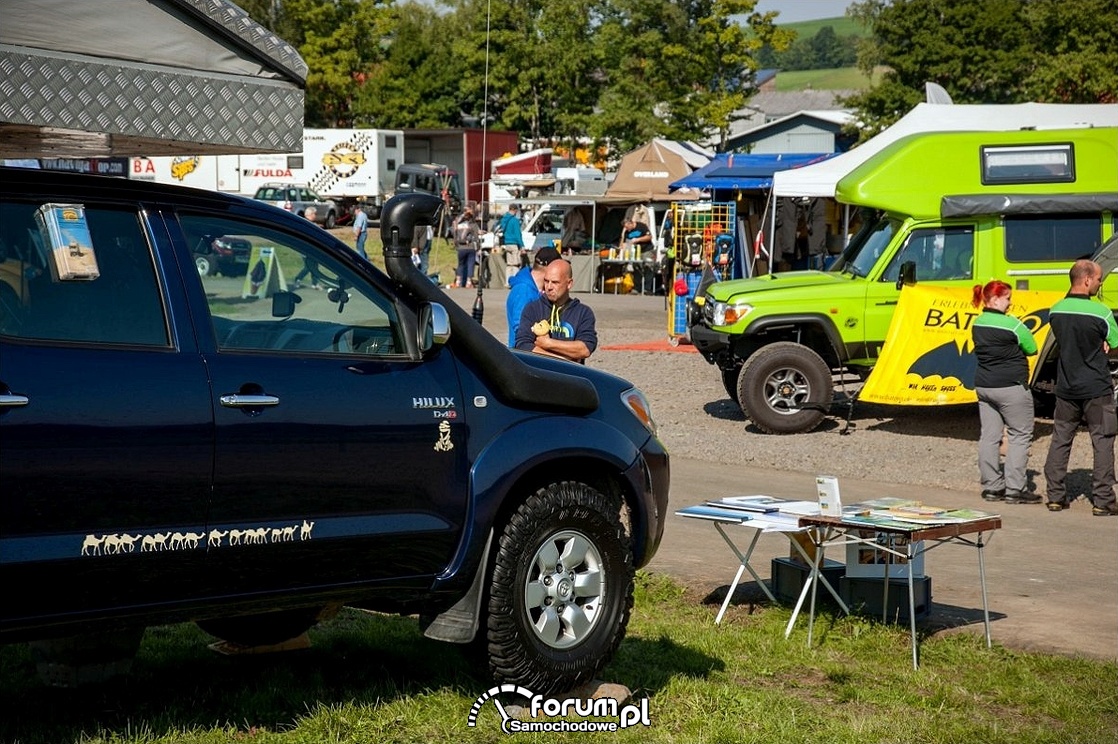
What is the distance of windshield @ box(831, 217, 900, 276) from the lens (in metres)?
15.0

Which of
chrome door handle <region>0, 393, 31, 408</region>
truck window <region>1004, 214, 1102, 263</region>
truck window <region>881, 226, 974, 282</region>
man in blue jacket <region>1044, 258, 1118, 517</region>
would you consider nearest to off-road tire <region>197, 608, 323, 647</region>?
chrome door handle <region>0, 393, 31, 408</region>

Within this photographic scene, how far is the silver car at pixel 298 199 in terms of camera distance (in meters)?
51.3

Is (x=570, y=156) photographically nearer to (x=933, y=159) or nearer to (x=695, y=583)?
(x=933, y=159)

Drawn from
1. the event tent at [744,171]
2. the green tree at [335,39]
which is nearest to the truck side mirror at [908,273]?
the event tent at [744,171]

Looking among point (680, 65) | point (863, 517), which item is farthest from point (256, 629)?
point (680, 65)

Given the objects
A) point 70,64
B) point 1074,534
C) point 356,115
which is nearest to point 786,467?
point 1074,534

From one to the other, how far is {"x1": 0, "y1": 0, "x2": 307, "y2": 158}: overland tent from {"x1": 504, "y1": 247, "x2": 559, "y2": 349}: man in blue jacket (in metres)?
4.01

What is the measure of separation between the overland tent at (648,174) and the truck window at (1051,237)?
19.9 meters

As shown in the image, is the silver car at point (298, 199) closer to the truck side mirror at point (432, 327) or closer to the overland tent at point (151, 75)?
the overland tent at point (151, 75)

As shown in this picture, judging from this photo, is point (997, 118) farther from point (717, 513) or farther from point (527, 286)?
point (717, 513)

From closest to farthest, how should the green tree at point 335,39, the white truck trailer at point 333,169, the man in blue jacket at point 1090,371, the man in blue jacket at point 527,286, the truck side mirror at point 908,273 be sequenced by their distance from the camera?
1. the man in blue jacket at point 527,286
2. the man in blue jacket at point 1090,371
3. the truck side mirror at point 908,273
4. the white truck trailer at point 333,169
5. the green tree at point 335,39

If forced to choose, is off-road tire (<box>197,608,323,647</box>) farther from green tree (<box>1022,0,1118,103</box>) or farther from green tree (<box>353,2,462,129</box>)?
green tree (<box>353,2,462,129</box>)

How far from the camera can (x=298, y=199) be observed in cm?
5175

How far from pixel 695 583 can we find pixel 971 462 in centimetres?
585
